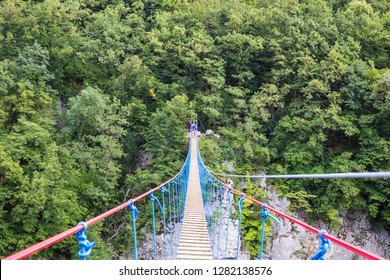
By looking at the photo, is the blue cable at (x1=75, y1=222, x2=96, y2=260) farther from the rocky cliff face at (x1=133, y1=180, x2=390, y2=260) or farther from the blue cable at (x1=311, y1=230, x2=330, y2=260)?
the rocky cliff face at (x1=133, y1=180, x2=390, y2=260)

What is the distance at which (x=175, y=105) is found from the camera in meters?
10.6

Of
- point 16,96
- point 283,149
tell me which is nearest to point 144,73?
point 16,96

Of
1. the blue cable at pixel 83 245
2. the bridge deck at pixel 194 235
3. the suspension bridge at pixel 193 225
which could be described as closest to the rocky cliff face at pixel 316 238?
the suspension bridge at pixel 193 225

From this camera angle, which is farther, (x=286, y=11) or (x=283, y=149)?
(x=286, y=11)

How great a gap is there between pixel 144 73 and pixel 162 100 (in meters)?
1.41

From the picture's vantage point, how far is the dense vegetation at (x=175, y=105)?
8586 mm

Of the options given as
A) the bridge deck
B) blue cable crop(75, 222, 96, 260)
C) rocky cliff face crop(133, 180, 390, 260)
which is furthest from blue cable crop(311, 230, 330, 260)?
rocky cliff face crop(133, 180, 390, 260)

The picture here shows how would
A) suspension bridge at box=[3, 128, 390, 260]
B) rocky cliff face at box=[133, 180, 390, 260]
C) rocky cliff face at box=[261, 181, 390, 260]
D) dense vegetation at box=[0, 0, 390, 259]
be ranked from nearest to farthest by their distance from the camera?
suspension bridge at box=[3, 128, 390, 260], rocky cliff face at box=[133, 180, 390, 260], dense vegetation at box=[0, 0, 390, 259], rocky cliff face at box=[261, 181, 390, 260]

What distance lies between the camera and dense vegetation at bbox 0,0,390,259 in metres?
8.59

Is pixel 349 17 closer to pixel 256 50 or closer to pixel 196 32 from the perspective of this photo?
pixel 256 50

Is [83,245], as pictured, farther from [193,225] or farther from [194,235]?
[193,225]

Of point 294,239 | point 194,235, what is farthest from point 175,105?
point 194,235

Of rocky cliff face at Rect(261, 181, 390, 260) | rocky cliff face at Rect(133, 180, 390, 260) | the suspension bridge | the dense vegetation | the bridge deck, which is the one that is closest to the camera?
the suspension bridge

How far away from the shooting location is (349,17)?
44.2 ft
